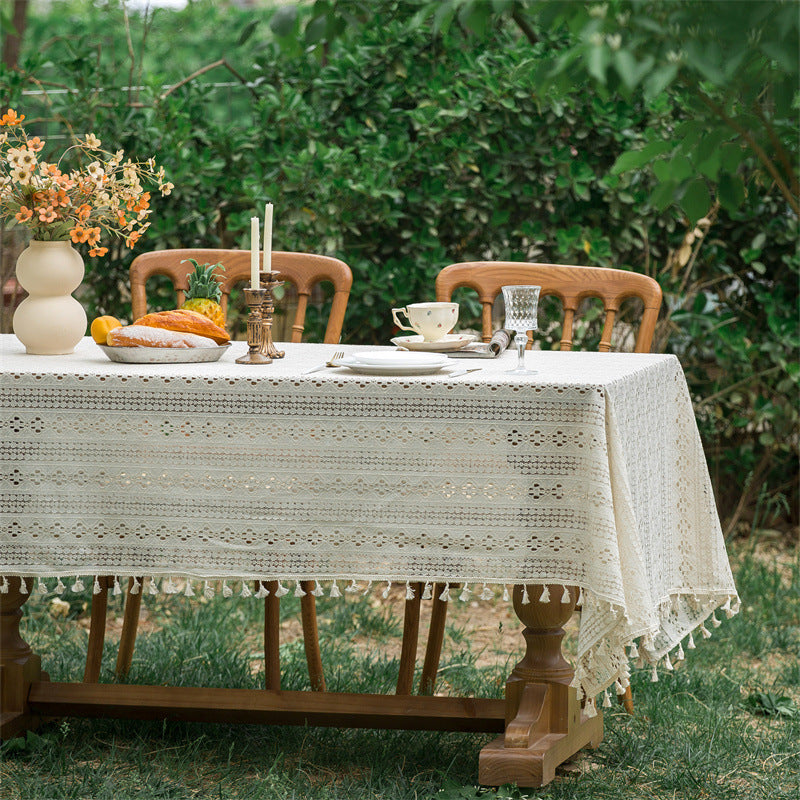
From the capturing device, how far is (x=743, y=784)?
2.47 meters

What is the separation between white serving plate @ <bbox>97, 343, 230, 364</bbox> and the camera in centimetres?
231

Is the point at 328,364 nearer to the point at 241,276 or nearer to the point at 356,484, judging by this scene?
the point at 356,484

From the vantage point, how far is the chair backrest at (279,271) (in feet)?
9.84

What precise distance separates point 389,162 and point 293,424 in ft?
6.30

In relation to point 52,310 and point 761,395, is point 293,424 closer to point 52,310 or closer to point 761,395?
point 52,310

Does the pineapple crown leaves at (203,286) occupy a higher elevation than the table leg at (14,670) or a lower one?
higher

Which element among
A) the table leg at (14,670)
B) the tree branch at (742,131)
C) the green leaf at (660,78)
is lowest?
the table leg at (14,670)

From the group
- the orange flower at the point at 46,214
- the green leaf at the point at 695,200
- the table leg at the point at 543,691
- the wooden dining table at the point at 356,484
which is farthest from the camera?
the orange flower at the point at 46,214

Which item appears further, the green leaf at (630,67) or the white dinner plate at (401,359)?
the white dinner plate at (401,359)

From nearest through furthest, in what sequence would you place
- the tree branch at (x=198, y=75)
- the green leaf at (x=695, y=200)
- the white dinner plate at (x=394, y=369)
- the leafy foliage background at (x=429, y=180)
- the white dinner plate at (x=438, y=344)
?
1. the green leaf at (x=695, y=200)
2. the white dinner plate at (x=394, y=369)
3. the white dinner plate at (x=438, y=344)
4. the leafy foliage background at (x=429, y=180)
5. the tree branch at (x=198, y=75)

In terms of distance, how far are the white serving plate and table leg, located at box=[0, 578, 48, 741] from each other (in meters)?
0.62

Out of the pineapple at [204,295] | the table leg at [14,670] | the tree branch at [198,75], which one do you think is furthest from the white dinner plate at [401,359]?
the tree branch at [198,75]

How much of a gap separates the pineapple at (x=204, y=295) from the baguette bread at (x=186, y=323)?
68 millimetres

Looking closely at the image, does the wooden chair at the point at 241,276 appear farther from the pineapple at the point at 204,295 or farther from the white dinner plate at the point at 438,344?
the white dinner plate at the point at 438,344
